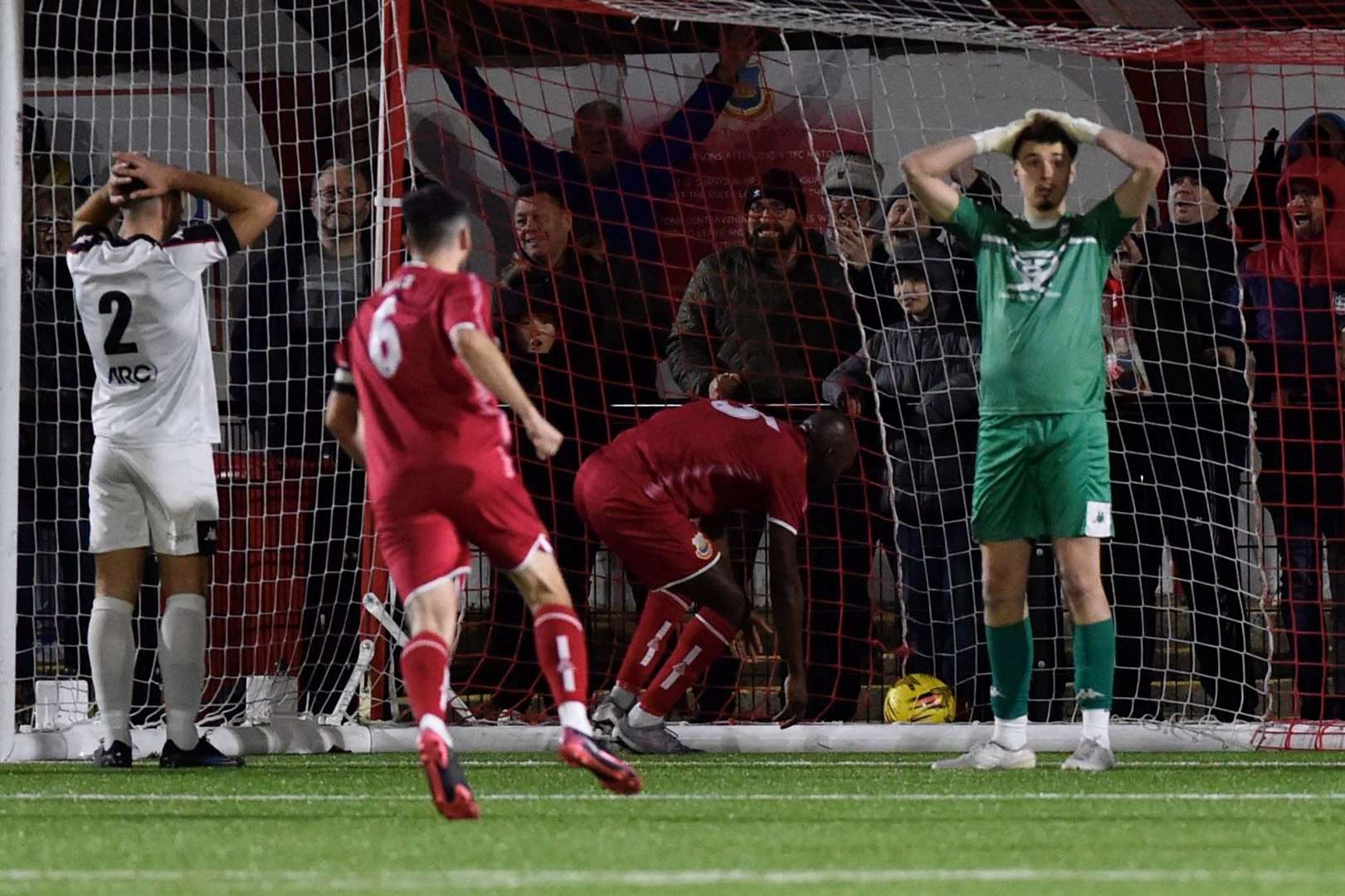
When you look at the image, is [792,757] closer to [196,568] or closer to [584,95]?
[196,568]

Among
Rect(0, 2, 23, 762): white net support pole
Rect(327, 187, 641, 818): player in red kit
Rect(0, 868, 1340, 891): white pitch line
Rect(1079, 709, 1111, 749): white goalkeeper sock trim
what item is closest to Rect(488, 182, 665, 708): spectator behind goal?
Rect(0, 2, 23, 762): white net support pole

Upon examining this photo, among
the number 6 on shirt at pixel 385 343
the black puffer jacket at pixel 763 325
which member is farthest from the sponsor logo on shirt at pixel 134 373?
the black puffer jacket at pixel 763 325

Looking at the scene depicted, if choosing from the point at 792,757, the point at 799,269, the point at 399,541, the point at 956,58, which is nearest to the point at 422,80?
the point at 799,269

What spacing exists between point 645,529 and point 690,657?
47 cm

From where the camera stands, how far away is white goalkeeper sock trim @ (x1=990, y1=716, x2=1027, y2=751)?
6980 mm

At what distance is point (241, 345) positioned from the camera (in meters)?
9.00

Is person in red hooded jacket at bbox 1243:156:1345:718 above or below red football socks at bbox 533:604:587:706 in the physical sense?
above

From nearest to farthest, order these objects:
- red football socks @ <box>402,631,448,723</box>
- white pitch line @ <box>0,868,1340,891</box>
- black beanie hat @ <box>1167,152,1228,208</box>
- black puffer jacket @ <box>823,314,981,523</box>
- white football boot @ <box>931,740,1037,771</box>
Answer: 1. white pitch line @ <box>0,868,1340,891</box>
2. red football socks @ <box>402,631,448,723</box>
3. white football boot @ <box>931,740,1037,771</box>
4. black beanie hat @ <box>1167,152,1228,208</box>
5. black puffer jacket @ <box>823,314,981,523</box>

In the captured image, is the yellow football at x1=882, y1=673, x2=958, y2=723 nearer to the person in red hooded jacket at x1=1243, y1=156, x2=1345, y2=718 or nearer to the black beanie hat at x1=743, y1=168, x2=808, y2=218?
the person in red hooded jacket at x1=1243, y1=156, x2=1345, y2=718

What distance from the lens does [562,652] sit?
551 centimetres

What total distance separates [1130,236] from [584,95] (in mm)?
2308

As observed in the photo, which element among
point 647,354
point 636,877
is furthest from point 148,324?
point 636,877

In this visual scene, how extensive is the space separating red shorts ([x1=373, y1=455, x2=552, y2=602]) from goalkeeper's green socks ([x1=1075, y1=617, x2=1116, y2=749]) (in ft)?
6.93

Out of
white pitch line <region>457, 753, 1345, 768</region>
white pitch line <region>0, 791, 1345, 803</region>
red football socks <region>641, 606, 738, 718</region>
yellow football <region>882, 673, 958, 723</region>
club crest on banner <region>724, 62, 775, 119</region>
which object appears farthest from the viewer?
club crest on banner <region>724, 62, 775, 119</region>
